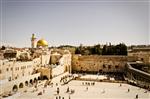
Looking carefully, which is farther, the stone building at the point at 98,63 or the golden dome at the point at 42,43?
the golden dome at the point at 42,43

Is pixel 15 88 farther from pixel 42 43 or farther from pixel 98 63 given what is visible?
pixel 98 63

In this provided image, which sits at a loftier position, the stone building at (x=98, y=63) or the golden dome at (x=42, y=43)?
the golden dome at (x=42, y=43)

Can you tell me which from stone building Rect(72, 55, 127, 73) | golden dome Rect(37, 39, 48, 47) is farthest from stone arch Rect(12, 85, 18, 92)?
stone building Rect(72, 55, 127, 73)

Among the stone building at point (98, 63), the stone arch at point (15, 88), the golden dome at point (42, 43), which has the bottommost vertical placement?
the stone arch at point (15, 88)

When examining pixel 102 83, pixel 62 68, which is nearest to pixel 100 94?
pixel 102 83

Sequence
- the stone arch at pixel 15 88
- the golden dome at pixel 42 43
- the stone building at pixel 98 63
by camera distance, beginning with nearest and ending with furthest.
→ the stone arch at pixel 15 88 < the stone building at pixel 98 63 < the golden dome at pixel 42 43


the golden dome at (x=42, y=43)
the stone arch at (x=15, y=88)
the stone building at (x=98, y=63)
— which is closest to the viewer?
the stone arch at (x=15, y=88)

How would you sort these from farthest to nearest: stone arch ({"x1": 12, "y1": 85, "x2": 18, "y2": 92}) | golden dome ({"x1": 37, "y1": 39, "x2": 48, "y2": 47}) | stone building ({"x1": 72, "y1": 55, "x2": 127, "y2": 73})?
golden dome ({"x1": 37, "y1": 39, "x2": 48, "y2": 47}), stone building ({"x1": 72, "y1": 55, "x2": 127, "y2": 73}), stone arch ({"x1": 12, "y1": 85, "x2": 18, "y2": 92})

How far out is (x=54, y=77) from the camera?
30797 millimetres

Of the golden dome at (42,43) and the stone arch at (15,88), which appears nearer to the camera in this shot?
the stone arch at (15,88)

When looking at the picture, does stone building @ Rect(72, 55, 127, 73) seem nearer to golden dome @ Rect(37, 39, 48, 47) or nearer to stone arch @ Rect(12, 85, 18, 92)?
golden dome @ Rect(37, 39, 48, 47)

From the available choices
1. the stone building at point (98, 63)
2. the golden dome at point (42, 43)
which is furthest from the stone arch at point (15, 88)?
the stone building at point (98, 63)

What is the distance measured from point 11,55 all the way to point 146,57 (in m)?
25.8

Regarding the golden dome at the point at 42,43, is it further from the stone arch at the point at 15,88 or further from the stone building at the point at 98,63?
the stone arch at the point at 15,88
